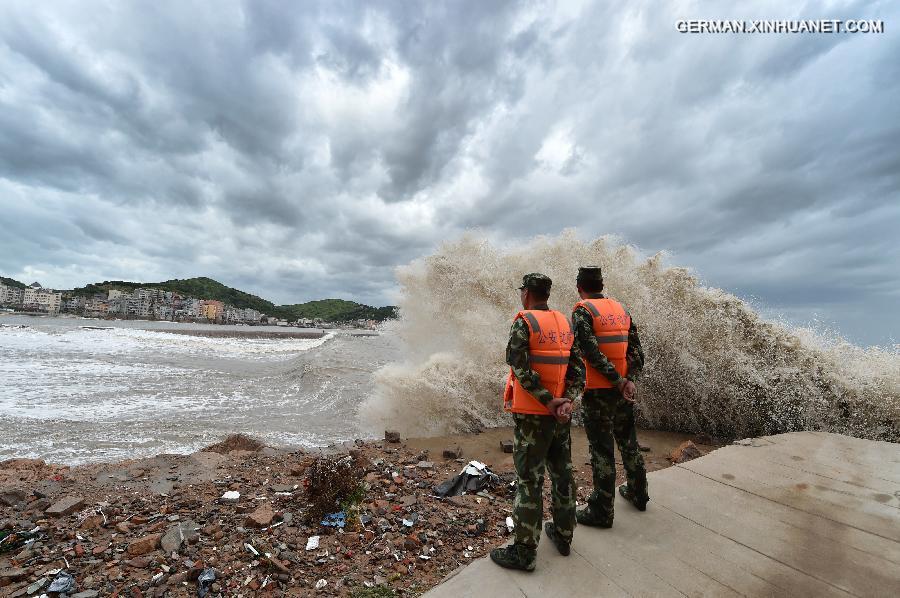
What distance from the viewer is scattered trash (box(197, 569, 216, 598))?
315cm

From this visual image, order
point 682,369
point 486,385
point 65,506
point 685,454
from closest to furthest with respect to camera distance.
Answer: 1. point 65,506
2. point 685,454
3. point 682,369
4. point 486,385

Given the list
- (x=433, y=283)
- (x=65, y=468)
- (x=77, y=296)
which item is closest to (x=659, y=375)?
(x=433, y=283)

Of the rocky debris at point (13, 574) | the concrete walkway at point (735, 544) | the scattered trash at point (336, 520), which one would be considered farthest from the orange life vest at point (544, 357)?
the rocky debris at point (13, 574)

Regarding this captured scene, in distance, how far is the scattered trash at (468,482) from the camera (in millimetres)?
5035

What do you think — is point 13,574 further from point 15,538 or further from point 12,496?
point 12,496

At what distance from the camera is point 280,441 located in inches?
337

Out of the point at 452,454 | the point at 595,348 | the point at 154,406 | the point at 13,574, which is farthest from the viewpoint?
the point at 154,406

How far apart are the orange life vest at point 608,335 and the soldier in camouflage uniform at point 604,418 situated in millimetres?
49

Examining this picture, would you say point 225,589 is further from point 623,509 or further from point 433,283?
point 433,283

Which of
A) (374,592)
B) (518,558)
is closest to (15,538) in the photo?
(374,592)

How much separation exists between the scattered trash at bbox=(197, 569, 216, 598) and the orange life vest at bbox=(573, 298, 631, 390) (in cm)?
352

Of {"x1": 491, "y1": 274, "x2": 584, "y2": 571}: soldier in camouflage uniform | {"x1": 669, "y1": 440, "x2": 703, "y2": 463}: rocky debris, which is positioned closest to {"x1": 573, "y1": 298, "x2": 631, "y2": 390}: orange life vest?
{"x1": 491, "y1": 274, "x2": 584, "y2": 571}: soldier in camouflage uniform

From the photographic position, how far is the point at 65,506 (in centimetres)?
445

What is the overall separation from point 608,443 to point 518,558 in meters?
1.29
